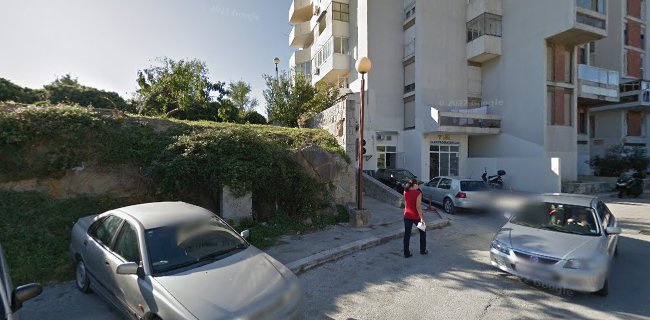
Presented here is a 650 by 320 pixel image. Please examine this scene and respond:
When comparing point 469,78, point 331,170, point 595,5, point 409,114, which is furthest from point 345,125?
point 595,5

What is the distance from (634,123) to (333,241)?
110ft

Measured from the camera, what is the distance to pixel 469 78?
21.9 meters

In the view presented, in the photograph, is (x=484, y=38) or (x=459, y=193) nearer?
(x=459, y=193)

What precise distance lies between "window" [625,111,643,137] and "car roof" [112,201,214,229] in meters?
35.3

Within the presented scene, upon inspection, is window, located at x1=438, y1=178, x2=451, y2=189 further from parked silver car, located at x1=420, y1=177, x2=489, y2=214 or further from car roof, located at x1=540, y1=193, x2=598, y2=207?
car roof, located at x1=540, y1=193, x2=598, y2=207

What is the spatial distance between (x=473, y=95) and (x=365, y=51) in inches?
338

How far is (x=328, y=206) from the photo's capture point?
29.3 ft

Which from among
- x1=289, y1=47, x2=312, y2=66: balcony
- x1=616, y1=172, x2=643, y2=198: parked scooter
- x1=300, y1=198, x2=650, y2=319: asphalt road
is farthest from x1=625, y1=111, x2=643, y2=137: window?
x1=289, y1=47, x2=312, y2=66: balcony

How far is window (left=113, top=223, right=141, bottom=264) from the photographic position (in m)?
3.46

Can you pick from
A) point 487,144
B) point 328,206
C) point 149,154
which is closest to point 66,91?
point 149,154

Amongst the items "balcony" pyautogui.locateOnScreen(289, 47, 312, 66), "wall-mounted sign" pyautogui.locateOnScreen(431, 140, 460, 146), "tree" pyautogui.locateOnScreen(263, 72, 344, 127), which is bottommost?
"wall-mounted sign" pyautogui.locateOnScreen(431, 140, 460, 146)

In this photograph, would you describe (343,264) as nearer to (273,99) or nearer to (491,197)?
(491,197)

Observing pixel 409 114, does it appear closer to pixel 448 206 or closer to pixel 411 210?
pixel 448 206

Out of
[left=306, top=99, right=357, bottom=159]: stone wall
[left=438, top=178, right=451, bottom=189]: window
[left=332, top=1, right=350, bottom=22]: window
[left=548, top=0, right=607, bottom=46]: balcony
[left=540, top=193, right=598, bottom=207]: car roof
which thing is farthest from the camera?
[left=332, top=1, right=350, bottom=22]: window
